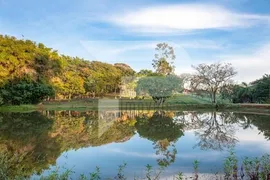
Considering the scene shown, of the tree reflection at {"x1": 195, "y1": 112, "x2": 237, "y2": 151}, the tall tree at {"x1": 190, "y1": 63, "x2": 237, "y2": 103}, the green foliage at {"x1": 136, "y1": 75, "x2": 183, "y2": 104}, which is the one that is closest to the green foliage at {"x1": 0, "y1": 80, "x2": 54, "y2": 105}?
the green foliage at {"x1": 136, "y1": 75, "x2": 183, "y2": 104}

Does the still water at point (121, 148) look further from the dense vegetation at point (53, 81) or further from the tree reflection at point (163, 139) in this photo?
the dense vegetation at point (53, 81)

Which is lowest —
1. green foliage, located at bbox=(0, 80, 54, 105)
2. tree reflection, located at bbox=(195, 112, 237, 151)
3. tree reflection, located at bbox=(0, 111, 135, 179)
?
tree reflection, located at bbox=(195, 112, 237, 151)

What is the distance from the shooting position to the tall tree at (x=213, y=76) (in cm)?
3108

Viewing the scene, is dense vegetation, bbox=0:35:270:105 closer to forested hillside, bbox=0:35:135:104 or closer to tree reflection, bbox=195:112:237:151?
forested hillside, bbox=0:35:135:104

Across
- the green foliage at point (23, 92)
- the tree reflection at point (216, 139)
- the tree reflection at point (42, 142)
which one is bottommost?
the tree reflection at point (216, 139)

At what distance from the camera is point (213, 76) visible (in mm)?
31281

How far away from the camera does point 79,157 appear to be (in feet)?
27.4

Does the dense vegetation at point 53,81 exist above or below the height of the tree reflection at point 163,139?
above

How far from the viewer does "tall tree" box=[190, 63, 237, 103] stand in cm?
3108

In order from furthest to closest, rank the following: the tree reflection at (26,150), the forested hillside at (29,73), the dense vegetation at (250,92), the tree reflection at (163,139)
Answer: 1. the dense vegetation at (250,92)
2. the forested hillside at (29,73)
3. the tree reflection at (163,139)
4. the tree reflection at (26,150)

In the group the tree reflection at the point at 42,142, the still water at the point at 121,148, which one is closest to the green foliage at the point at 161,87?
the still water at the point at 121,148

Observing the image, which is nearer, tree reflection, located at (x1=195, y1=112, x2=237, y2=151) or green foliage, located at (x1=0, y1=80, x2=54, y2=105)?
tree reflection, located at (x1=195, y1=112, x2=237, y2=151)

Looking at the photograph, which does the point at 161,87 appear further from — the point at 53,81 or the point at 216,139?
the point at 216,139

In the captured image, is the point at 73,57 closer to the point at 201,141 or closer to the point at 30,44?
the point at 30,44
